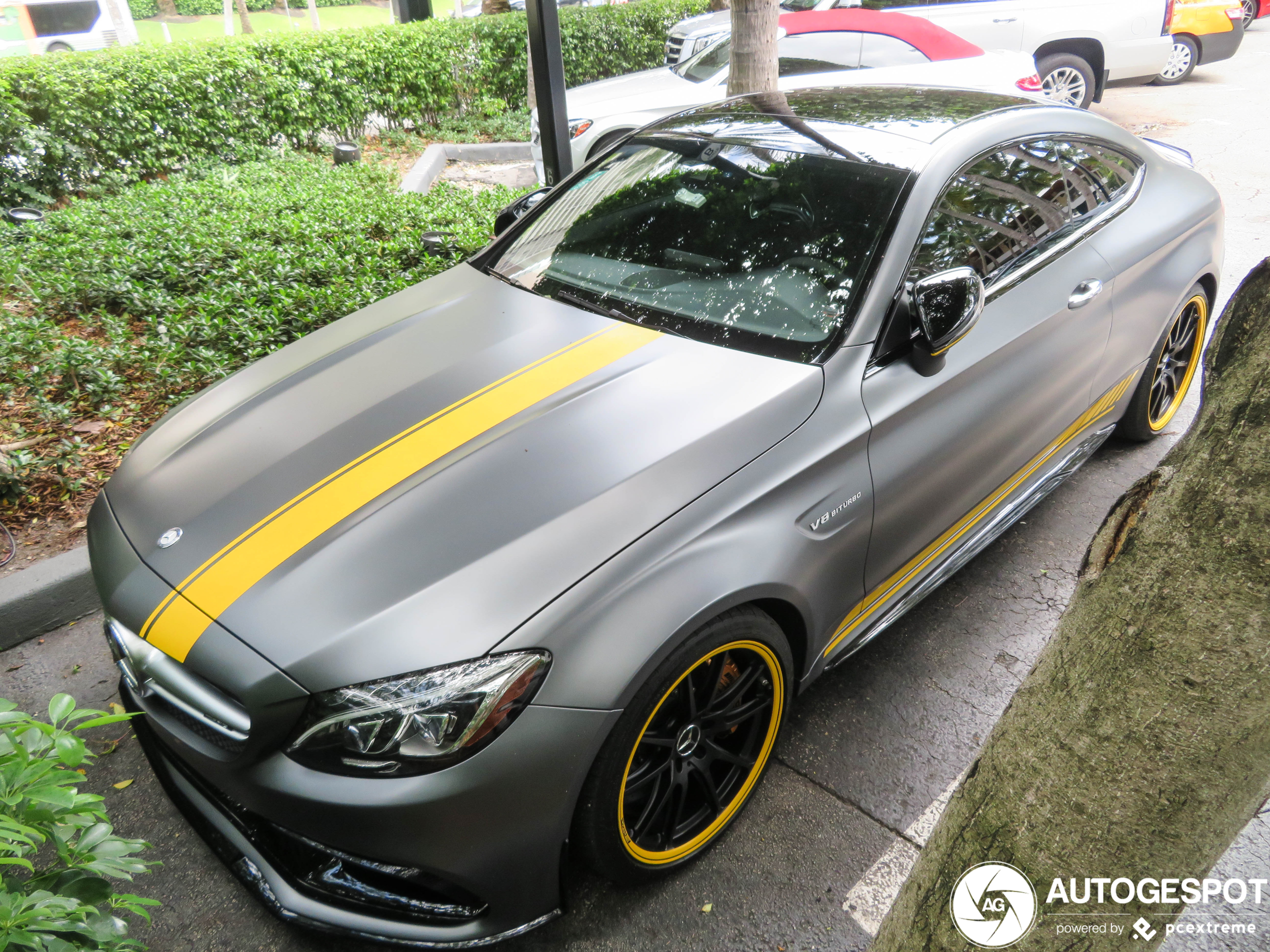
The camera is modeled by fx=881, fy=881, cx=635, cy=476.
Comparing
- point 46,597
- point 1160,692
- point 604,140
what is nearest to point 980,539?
point 1160,692

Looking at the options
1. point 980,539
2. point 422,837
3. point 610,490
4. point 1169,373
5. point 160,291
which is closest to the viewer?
point 422,837

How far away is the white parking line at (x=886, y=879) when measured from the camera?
2.18m

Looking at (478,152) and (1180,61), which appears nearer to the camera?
(478,152)

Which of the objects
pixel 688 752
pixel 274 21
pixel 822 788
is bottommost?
pixel 274 21

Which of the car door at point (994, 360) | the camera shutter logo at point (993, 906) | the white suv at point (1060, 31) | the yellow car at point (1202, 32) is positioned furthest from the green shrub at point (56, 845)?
the yellow car at point (1202, 32)

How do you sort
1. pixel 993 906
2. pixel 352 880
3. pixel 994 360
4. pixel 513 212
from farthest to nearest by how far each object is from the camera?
pixel 513 212 < pixel 994 360 < pixel 352 880 < pixel 993 906

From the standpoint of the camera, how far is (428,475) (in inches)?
85.4

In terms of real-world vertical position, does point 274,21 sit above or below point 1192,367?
below

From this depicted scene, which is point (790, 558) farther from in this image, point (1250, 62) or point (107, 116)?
point (1250, 62)

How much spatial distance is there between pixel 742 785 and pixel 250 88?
8835 millimetres

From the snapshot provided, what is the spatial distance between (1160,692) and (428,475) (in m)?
1.60

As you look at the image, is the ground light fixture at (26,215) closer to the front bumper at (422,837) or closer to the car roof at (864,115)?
the car roof at (864,115)

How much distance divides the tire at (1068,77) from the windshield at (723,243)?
28.3 ft

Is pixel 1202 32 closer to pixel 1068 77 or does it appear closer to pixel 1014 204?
pixel 1068 77
